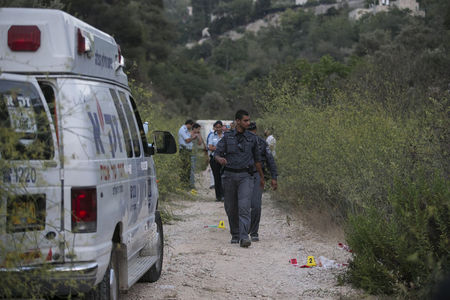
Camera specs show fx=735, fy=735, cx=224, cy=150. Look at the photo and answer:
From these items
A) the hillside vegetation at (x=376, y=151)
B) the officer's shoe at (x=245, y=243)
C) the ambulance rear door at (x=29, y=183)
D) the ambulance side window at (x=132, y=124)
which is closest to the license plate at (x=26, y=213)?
the ambulance rear door at (x=29, y=183)

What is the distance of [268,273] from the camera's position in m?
8.62

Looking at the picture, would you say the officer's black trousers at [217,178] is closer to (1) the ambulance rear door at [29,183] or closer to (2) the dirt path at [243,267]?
(2) the dirt path at [243,267]

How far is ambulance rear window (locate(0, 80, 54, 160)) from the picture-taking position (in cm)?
400

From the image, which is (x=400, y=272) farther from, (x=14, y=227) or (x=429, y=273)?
(x=14, y=227)

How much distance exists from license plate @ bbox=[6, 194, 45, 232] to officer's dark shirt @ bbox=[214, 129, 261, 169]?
5985 mm

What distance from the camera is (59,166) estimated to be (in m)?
4.82

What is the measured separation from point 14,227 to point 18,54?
1359 mm

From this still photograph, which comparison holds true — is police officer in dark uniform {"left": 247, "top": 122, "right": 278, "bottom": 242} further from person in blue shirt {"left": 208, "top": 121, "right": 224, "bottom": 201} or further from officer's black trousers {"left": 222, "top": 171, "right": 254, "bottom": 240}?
person in blue shirt {"left": 208, "top": 121, "right": 224, "bottom": 201}

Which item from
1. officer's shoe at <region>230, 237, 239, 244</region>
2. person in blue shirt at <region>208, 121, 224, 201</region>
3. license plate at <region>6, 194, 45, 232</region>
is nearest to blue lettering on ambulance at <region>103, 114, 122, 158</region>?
license plate at <region>6, 194, 45, 232</region>

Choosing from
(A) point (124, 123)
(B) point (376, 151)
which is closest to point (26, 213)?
(A) point (124, 123)

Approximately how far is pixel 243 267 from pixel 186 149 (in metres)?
Answer: 9.72

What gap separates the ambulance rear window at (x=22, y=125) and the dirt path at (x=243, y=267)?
2.90m

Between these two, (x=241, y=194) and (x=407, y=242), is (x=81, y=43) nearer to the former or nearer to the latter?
(x=407, y=242)

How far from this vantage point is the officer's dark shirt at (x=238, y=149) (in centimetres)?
1060
